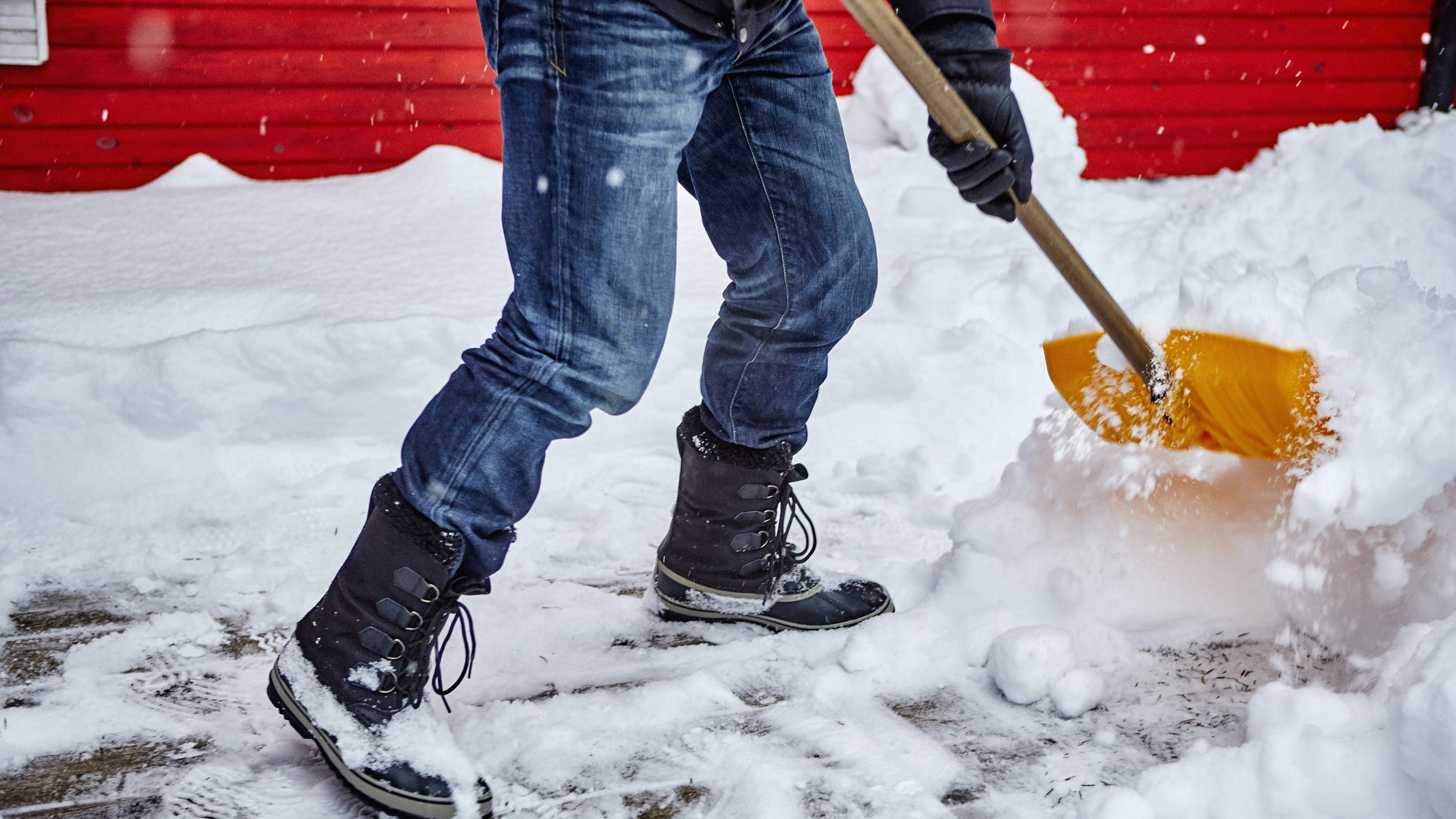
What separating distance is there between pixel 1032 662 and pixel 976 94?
83cm

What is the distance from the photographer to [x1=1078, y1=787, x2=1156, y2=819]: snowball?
3.40ft

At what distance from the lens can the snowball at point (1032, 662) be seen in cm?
139

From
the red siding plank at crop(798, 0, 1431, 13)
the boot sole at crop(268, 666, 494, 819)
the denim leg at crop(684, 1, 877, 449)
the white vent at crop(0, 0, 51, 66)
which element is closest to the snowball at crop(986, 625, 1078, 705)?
the denim leg at crop(684, 1, 877, 449)

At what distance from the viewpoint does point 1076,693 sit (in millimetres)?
1365

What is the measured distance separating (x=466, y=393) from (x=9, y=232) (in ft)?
9.83

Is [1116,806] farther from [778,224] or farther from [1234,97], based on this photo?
[1234,97]

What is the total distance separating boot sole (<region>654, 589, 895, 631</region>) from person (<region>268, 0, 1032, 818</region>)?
42cm

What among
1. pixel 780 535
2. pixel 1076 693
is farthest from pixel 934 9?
pixel 1076 693

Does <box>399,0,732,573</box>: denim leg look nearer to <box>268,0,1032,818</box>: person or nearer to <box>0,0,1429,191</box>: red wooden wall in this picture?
<box>268,0,1032,818</box>: person

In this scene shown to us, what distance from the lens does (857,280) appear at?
59.3 inches

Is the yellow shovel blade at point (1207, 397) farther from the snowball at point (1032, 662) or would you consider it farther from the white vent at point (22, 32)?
the white vent at point (22, 32)

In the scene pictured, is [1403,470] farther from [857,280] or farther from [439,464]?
[439,464]

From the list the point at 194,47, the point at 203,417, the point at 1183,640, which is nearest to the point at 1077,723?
the point at 1183,640

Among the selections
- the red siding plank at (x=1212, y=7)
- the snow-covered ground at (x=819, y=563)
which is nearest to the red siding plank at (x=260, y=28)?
the snow-covered ground at (x=819, y=563)
